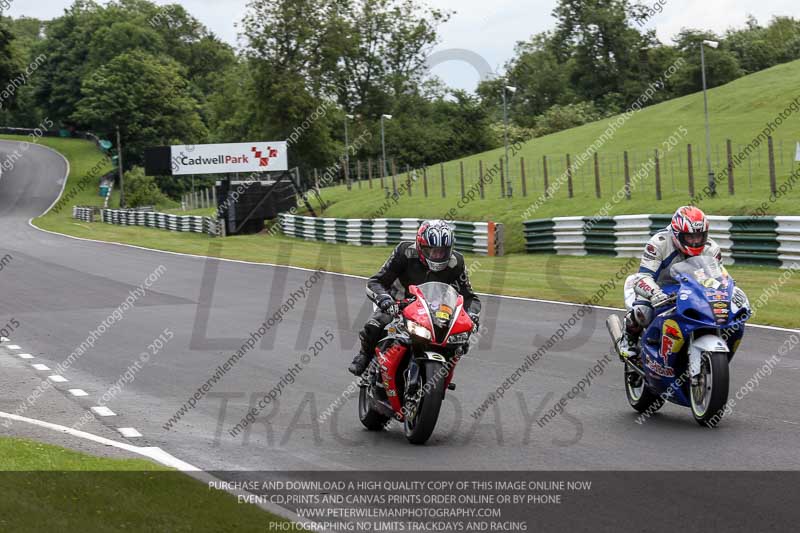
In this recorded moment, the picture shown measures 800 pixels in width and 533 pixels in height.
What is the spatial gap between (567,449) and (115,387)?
6093mm

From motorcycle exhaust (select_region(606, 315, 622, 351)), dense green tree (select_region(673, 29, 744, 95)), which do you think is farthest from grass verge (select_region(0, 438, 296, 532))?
dense green tree (select_region(673, 29, 744, 95))

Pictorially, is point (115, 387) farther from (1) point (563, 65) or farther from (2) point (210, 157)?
(1) point (563, 65)

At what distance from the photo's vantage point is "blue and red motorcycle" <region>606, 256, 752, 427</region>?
8680 millimetres

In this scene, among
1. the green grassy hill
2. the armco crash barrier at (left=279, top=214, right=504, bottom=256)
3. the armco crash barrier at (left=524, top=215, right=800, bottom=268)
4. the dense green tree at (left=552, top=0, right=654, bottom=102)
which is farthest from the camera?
the dense green tree at (left=552, top=0, right=654, bottom=102)

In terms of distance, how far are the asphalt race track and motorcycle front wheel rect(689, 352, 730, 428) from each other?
127 mm

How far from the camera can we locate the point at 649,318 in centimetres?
953

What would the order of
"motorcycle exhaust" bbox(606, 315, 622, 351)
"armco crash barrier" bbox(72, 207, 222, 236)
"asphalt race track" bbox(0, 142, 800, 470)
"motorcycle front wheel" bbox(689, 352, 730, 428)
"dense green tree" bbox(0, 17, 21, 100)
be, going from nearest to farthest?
1. "asphalt race track" bbox(0, 142, 800, 470)
2. "motorcycle front wheel" bbox(689, 352, 730, 428)
3. "motorcycle exhaust" bbox(606, 315, 622, 351)
4. "armco crash barrier" bbox(72, 207, 222, 236)
5. "dense green tree" bbox(0, 17, 21, 100)

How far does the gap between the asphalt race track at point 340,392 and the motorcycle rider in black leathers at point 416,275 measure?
949 mm

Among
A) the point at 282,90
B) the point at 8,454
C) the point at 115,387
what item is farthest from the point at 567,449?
the point at 282,90

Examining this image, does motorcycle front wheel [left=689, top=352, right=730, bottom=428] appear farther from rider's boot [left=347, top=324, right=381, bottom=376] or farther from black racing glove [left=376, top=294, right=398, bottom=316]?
rider's boot [left=347, top=324, right=381, bottom=376]

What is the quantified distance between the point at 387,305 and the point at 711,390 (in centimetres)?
272

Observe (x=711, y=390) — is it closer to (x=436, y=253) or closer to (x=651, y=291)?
(x=651, y=291)

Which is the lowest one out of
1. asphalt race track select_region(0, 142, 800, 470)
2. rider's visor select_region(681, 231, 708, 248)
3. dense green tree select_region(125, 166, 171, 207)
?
asphalt race track select_region(0, 142, 800, 470)

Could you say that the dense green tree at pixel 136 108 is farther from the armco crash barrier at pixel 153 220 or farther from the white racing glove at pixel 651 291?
the white racing glove at pixel 651 291
